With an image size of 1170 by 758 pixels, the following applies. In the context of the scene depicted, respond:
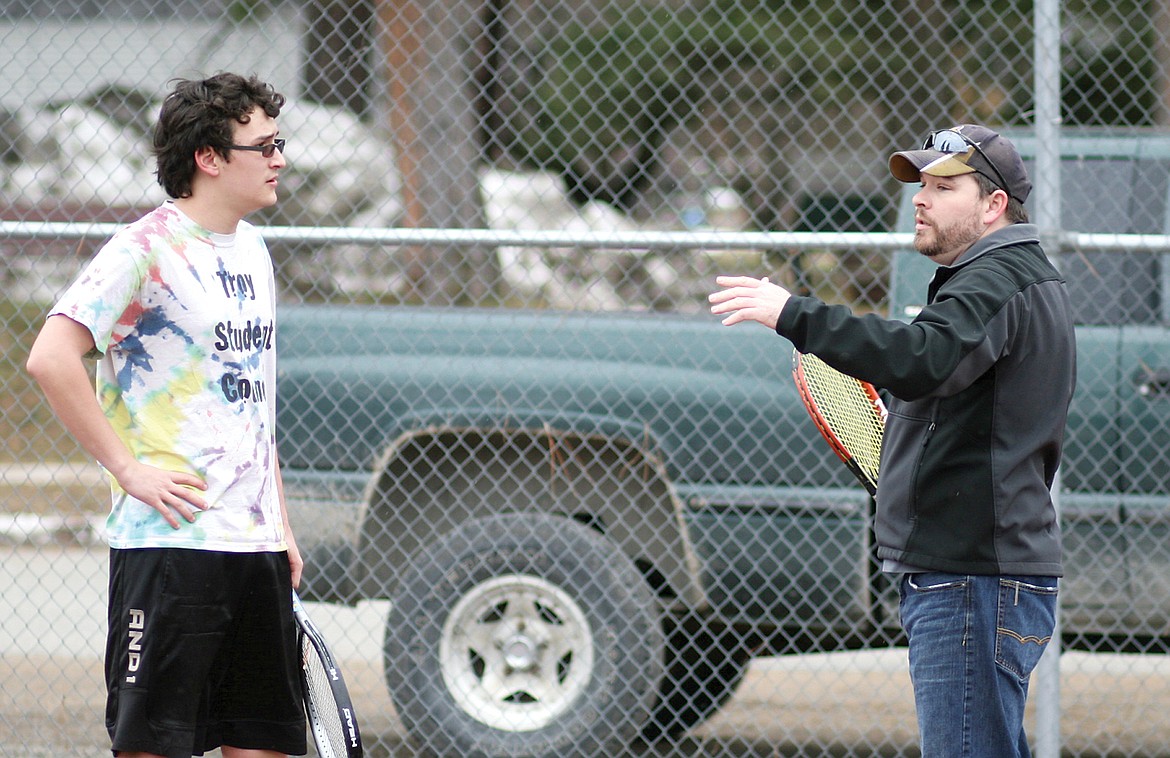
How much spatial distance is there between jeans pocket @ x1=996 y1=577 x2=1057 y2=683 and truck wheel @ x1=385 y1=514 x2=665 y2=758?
1.80 meters

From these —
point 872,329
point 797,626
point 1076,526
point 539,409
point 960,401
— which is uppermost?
point 872,329

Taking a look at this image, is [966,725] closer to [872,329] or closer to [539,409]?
[872,329]

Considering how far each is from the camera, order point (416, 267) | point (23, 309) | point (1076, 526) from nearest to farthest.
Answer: point (1076, 526), point (416, 267), point (23, 309)

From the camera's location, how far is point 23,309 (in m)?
10.2

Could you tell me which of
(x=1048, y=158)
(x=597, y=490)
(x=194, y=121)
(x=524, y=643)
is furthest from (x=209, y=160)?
(x=1048, y=158)

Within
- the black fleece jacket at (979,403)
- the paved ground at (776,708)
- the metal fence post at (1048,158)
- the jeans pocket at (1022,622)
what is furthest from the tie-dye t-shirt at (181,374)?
the metal fence post at (1048,158)

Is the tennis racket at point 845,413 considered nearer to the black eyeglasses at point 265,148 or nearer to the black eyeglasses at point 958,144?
the black eyeglasses at point 958,144

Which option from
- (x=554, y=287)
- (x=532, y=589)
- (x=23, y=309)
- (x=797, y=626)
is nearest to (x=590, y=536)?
(x=532, y=589)

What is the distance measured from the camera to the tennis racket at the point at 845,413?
2980 mm

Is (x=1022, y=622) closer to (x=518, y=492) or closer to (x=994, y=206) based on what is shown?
(x=994, y=206)

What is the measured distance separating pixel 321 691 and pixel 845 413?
4.54ft

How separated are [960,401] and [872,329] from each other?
0.29 metres

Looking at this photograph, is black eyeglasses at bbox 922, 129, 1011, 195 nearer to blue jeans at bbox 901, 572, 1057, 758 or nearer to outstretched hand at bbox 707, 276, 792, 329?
outstretched hand at bbox 707, 276, 792, 329

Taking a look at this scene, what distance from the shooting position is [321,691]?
3.01 meters
